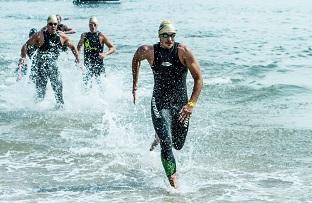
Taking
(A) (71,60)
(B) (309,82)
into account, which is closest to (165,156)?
(B) (309,82)

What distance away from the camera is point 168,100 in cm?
711

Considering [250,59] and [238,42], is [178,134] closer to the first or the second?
[250,59]

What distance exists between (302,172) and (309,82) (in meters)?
8.46

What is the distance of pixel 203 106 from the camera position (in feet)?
42.3

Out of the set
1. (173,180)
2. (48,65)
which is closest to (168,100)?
(173,180)

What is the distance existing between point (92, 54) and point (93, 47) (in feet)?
0.54

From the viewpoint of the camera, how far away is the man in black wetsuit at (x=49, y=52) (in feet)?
37.3

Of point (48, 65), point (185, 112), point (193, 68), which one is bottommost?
point (48, 65)

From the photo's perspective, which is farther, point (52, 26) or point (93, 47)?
point (93, 47)

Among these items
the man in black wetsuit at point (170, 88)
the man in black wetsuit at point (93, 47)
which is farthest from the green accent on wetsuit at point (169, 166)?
the man in black wetsuit at point (93, 47)

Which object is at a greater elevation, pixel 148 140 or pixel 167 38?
pixel 167 38

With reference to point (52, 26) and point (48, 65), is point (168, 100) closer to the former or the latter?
point (52, 26)

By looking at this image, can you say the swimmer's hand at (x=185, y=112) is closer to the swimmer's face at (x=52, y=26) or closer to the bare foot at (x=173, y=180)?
the bare foot at (x=173, y=180)

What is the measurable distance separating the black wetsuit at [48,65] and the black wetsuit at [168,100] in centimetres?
478
